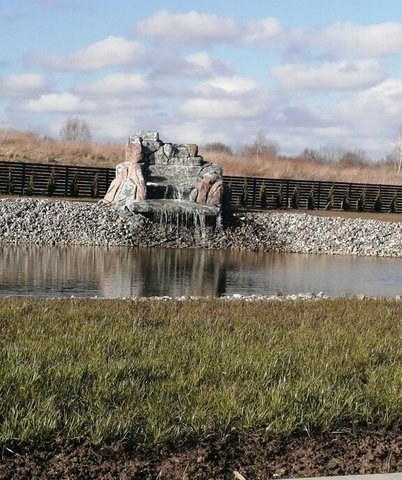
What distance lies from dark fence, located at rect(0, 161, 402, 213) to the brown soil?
27462mm

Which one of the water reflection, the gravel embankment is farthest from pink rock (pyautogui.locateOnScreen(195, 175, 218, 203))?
the water reflection

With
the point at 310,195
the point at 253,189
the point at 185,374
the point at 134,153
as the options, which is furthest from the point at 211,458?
the point at 310,195

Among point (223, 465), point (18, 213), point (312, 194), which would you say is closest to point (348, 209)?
point (312, 194)

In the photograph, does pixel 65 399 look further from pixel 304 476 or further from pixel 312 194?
pixel 312 194

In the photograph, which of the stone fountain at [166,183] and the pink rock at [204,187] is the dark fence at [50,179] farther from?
the pink rock at [204,187]

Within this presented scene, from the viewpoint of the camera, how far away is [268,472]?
5.11m

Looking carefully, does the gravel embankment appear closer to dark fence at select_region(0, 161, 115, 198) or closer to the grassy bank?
dark fence at select_region(0, 161, 115, 198)

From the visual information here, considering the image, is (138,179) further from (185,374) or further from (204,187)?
(185,374)

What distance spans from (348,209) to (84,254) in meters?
20.8

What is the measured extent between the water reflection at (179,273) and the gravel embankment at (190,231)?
1123 mm

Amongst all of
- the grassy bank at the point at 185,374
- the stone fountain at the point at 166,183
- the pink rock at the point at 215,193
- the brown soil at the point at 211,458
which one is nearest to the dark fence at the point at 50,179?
the stone fountain at the point at 166,183

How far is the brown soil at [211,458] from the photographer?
4961 millimetres

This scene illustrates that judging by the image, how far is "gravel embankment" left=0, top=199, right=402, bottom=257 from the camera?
1108 inches

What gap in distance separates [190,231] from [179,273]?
7.96 meters
